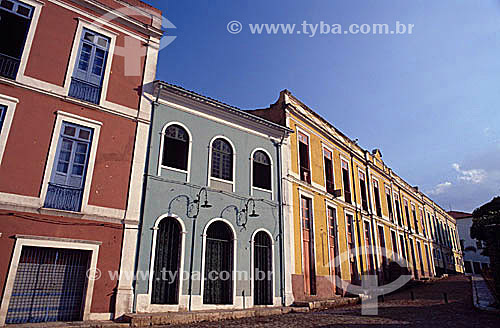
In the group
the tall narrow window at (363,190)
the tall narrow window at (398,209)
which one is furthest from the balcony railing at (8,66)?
the tall narrow window at (398,209)

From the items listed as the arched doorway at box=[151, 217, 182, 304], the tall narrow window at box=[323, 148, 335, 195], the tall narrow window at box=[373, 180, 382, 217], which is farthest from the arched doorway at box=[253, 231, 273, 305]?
the tall narrow window at box=[373, 180, 382, 217]

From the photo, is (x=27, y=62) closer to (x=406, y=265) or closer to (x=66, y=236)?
(x=66, y=236)

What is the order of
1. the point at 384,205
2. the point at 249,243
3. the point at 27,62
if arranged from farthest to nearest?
the point at 384,205, the point at 249,243, the point at 27,62

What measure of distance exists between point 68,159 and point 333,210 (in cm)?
1287

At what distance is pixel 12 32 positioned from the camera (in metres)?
9.20

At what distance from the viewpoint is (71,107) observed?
376 inches

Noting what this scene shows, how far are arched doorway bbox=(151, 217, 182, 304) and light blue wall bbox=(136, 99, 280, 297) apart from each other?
10.7 inches

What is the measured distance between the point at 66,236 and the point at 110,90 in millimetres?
4471

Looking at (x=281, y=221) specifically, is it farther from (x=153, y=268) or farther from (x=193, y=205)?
(x=153, y=268)

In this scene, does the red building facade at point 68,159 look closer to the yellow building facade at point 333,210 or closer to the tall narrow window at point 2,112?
the tall narrow window at point 2,112

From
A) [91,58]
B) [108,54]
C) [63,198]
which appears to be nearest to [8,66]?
A: [91,58]

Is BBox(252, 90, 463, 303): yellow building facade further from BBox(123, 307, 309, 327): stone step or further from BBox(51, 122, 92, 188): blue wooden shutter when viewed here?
BBox(51, 122, 92, 188): blue wooden shutter

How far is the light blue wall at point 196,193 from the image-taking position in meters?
10.3

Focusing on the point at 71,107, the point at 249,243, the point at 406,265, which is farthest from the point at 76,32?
the point at 406,265
